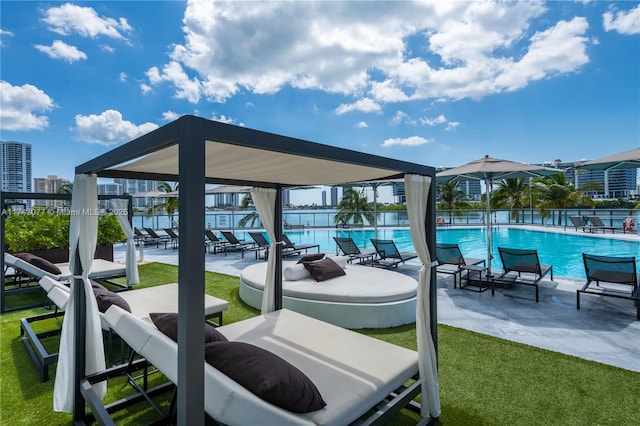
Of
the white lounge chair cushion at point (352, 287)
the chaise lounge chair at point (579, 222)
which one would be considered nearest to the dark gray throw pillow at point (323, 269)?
the white lounge chair cushion at point (352, 287)

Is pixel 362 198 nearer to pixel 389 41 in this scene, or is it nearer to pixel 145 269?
pixel 389 41

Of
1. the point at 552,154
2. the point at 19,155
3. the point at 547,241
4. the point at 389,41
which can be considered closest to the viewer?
the point at 389,41

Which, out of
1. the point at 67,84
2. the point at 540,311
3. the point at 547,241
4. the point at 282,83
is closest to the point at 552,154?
the point at 547,241

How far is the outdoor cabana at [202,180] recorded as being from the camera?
5.19 ft

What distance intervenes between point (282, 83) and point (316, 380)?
13.9 m

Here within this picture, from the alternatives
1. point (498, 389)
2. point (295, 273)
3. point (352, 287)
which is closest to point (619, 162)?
point (352, 287)

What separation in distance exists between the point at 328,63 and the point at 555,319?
375 inches

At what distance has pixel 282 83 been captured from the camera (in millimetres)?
14484

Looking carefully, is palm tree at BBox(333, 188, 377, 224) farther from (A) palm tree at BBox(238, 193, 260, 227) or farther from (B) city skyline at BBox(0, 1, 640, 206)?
(A) palm tree at BBox(238, 193, 260, 227)

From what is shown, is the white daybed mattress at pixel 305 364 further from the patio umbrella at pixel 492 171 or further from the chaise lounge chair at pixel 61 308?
the patio umbrella at pixel 492 171

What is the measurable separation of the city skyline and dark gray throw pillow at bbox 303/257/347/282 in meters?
2.24

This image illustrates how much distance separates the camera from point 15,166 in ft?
101

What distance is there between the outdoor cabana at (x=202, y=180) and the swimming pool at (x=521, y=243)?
7112 millimetres

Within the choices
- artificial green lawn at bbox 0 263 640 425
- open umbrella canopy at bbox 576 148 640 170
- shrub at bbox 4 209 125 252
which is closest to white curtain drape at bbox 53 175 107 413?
artificial green lawn at bbox 0 263 640 425
